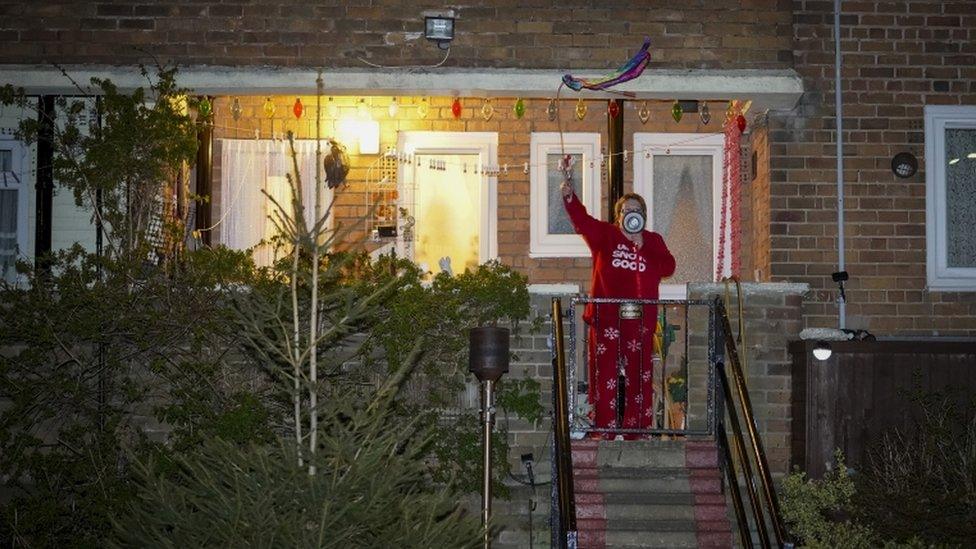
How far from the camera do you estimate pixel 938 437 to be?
9453mm

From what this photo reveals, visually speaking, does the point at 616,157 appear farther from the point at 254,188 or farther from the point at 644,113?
the point at 254,188

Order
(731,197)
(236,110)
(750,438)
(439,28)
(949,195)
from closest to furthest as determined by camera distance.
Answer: (750,438) < (439,28) < (949,195) < (236,110) < (731,197)

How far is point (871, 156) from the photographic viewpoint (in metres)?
11.1

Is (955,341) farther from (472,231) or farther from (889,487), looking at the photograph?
(472,231)

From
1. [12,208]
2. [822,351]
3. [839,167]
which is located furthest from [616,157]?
[12,208]

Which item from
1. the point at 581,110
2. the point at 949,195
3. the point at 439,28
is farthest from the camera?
the point at 949,195

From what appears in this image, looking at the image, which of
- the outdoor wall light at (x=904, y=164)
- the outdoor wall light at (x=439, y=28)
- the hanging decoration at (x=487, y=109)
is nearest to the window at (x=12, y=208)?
the outdoor wall light at (x=439, y=28)

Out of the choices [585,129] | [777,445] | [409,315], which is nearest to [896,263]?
[777,445]

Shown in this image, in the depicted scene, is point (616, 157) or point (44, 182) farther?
point (616, 157)

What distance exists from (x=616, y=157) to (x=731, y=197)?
1.31m

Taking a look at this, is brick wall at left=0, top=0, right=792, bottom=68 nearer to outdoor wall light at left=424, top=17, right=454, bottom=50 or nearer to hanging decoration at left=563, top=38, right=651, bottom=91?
outdoor wall light at left=424, top=17, right=454, bottom=50

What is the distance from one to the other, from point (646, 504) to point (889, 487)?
1776mm

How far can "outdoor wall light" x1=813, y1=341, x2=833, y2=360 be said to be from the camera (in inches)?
392

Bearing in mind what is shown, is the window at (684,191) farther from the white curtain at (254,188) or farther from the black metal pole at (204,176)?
the black metal pole at (204,176)
